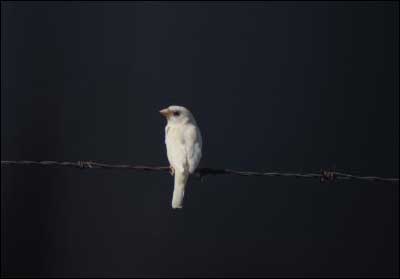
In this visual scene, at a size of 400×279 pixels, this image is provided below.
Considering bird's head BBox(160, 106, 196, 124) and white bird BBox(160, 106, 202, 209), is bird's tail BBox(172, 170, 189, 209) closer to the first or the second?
white bird BBox(160, 106, 202, 209)

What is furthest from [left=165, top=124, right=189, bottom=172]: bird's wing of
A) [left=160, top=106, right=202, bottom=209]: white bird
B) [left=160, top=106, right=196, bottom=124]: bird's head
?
[left=160, top=106, right=196, bottom=124]: bird's head

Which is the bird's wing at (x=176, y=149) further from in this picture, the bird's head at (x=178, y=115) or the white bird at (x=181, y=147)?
the bird's head at (x=178, y=115)

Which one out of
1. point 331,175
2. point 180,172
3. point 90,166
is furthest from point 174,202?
point 331,175

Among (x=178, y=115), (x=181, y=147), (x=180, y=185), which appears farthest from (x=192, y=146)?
(x=178, y=115)

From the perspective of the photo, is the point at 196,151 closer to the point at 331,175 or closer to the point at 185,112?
the point at 185,112

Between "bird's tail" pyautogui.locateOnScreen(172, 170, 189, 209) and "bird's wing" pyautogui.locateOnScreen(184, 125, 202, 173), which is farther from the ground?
"bird's wing" pyautogui.locateOnScreen(184, 125, 202, 173)

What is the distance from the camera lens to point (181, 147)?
4992mm

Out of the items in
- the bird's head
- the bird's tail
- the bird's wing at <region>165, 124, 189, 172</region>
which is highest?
the bird's head

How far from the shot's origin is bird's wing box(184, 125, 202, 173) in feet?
15.9

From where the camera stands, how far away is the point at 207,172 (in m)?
4.57

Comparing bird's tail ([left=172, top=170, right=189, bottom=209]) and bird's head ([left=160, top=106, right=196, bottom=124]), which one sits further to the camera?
bird's head ([left=160, top=106, right=196, bottom=124])

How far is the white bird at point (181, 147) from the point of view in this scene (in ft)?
15.8

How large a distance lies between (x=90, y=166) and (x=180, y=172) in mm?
808

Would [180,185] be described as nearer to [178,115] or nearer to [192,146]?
[192,146]
